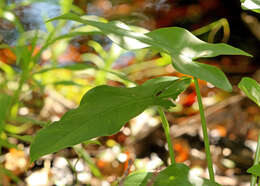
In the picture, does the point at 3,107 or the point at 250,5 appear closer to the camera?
the point at 250,5

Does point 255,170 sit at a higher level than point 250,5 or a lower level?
lower

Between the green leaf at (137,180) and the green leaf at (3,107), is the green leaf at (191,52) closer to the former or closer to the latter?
the green leaf at (137,180)

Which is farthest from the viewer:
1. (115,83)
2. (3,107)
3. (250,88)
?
(115,83)

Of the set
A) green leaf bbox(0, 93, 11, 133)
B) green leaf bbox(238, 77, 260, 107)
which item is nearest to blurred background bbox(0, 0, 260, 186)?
green leaf bbox(0, 93, 11, 133)

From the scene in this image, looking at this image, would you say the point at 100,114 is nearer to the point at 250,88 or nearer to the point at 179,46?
the point at 179,46

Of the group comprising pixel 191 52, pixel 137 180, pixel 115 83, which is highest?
pixel 191 52

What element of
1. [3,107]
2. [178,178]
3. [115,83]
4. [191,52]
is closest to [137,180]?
[178,178]

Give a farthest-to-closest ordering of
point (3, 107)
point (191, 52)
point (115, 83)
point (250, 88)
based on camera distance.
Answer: point (115, 83) < point (3, 107) < point (250, 88) < point (191, 52)
